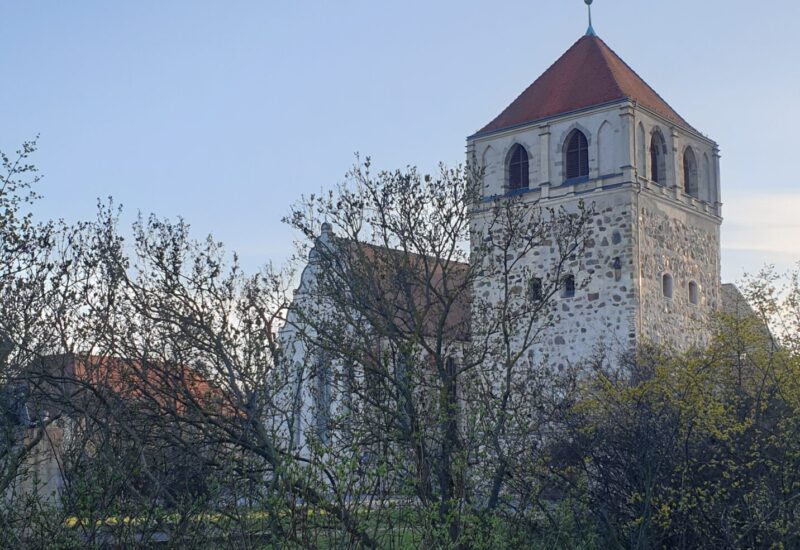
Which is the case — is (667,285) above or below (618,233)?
below

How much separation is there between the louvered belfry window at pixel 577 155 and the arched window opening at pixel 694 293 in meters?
4.14

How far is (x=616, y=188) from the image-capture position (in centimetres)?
2628

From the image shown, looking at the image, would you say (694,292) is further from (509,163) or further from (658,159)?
(509,163)

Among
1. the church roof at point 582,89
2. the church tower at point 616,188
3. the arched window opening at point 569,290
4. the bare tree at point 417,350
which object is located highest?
the church roof at point 582,89

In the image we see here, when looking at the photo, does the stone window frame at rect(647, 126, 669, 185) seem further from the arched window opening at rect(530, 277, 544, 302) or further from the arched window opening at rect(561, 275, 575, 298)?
the arched window opening at rect(530, 277, 544, 302)

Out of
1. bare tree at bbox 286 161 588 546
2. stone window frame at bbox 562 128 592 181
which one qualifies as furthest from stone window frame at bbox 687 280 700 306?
bare tree at bbox 286 161 588 546

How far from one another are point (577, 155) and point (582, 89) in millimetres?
1801

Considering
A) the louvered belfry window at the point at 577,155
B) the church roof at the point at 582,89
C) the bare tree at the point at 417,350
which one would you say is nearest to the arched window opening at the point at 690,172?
the church roof at the point at 582,89

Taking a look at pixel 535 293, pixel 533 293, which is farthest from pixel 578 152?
pixel 533 293

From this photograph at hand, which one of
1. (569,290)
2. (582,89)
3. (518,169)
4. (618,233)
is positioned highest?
(582,89)

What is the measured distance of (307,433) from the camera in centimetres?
819

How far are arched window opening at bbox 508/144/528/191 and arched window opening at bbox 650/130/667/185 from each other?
3.14m

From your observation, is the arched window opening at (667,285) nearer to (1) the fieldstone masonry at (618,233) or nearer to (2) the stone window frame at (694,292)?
(1) the fieldstone masonry at (618,233)

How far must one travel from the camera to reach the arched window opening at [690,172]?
1147 inches
